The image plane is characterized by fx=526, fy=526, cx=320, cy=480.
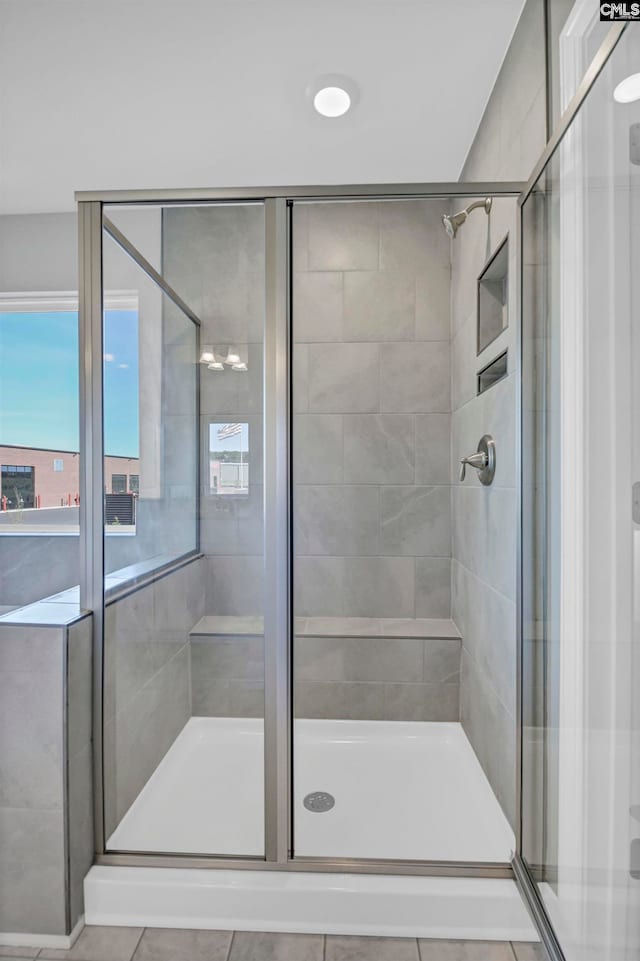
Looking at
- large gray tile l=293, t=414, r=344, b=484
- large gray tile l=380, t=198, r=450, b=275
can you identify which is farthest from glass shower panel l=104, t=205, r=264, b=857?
large gray tile l=380, t=198, r=450, b=275

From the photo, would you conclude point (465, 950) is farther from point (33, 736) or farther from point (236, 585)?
point (33, 736)

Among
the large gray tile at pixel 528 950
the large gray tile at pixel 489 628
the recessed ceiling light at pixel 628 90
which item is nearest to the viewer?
the recessed ceiling light at pixel 628 90

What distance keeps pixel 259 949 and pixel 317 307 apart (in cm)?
186

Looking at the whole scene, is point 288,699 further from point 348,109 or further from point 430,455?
point 348,109

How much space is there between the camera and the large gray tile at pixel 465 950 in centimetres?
126

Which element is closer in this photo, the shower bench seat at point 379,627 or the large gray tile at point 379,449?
the shower bench seat at point 379,627

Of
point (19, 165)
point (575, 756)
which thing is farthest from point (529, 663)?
point (19, 165)

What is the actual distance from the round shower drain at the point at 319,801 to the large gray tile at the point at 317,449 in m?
0.98

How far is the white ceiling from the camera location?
1.58 m

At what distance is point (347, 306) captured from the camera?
202cm

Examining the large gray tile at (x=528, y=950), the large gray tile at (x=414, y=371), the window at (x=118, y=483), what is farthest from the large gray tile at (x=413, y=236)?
the large gray tile at (x=528, y=950)

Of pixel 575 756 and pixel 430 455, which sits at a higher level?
pixel 430 455

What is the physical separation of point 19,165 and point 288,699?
251 cm

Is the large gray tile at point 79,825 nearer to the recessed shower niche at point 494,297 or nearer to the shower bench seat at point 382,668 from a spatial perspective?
the shower bench seat at point 382,668
